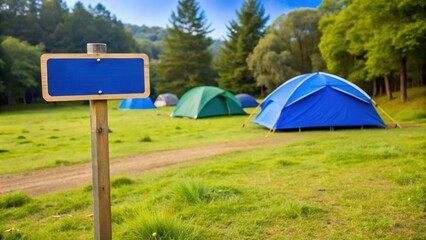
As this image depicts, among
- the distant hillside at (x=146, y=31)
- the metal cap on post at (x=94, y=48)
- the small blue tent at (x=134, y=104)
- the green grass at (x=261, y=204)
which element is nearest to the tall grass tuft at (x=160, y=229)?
the green grass at (x=261, y=204)

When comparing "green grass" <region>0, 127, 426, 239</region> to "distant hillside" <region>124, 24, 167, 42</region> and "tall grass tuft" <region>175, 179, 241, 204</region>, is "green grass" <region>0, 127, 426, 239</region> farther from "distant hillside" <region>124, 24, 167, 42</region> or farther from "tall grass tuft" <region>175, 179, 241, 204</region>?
"distant hillside" <region>124, 24, 167, 42</region>

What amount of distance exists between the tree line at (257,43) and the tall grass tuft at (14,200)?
16237 mm

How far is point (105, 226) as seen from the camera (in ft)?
9.16

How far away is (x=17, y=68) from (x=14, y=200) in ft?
126

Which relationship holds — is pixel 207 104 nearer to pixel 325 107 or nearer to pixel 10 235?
pixel 325 107

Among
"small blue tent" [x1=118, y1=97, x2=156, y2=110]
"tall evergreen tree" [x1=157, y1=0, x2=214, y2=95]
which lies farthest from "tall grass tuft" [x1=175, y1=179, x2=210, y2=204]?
"tall evergreen tree" [x1=157, y1=0, x2=214, y2=95]

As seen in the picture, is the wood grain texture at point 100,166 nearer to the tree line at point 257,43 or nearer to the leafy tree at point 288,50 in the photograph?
the tree line at point 257,43

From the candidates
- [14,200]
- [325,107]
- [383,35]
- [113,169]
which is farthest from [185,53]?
[14,200]

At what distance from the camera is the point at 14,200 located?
4.88m

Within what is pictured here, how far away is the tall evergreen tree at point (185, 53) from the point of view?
159ft

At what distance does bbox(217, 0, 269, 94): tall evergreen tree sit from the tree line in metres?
0.12

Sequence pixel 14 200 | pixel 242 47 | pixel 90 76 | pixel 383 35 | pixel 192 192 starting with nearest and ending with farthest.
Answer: pixel 90 76
pixel 192 192
pixel 14 200
pixel 383 35
pixel 242 47

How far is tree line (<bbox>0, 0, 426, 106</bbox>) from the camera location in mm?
18344

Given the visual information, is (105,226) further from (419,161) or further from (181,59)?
(181,59)
